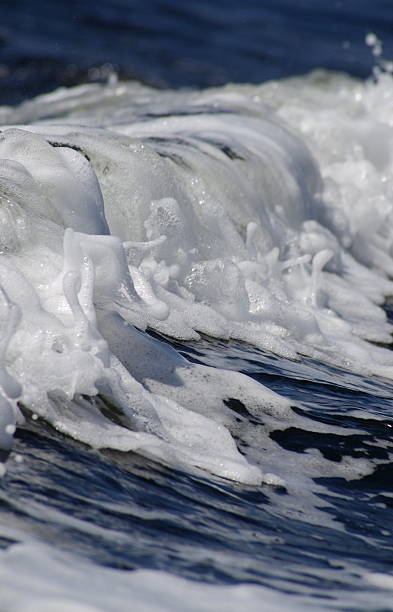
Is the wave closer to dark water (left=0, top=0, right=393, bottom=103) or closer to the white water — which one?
the white water

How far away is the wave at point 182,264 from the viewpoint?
2.34 metres

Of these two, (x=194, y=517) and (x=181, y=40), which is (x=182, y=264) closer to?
(x=194, y=517)

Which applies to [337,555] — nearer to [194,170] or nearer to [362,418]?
[362,418]

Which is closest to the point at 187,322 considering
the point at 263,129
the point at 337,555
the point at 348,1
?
the point at 337,555

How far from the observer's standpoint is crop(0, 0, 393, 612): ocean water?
1852mm

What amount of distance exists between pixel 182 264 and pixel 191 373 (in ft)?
3.08

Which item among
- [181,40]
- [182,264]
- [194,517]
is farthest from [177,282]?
[181,40]


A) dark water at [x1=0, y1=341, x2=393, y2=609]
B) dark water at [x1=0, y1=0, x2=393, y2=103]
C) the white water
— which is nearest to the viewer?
dark water at [x1=0, y1=341, x2=393, y2=609]

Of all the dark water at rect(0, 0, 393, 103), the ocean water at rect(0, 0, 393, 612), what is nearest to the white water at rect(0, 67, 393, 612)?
the ocean water at rect(0, 0, 393, 612)

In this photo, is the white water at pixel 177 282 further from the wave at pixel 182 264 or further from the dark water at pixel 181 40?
the dark water at pixel 181 40

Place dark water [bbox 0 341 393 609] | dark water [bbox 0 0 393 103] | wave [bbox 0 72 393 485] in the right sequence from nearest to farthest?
dark water [bbox 0 341 393 609], wave [bbox 0 72 393 485], dark water [bbox 0 0 393 103]

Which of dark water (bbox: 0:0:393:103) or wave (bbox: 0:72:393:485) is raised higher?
dark water (bbox: 0:0:393:103)

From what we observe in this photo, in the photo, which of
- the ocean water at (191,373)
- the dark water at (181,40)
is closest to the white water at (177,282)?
the ocean water at (191,373)

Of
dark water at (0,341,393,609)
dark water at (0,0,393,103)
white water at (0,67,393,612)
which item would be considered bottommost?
dark water at (0,341,393,609)
